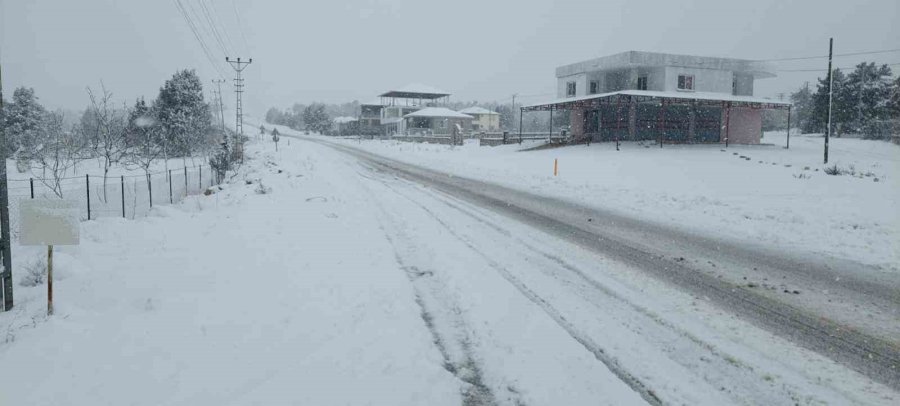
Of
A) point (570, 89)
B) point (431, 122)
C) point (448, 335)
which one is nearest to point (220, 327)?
point (448, 335)

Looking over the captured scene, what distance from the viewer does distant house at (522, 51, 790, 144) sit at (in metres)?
39.6

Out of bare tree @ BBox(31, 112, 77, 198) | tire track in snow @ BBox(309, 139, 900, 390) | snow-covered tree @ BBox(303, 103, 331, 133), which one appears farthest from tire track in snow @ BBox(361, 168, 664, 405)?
snow-covered tree @ BBox(303, 103, 331, 133)

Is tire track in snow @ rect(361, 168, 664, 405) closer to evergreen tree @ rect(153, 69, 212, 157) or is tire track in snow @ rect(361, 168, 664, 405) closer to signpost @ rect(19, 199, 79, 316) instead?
signpost @ rect(19, 199, 79, 316)

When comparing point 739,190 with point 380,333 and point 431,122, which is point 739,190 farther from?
point 431,122

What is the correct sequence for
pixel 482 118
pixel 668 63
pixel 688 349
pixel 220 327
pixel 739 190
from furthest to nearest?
pixel 482 118
pixel 668 63
pixel 739 190
pixel 220 327
pixel 688 349

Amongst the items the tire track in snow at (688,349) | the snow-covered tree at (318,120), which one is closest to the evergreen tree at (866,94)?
the tire track in snow at (688,349)

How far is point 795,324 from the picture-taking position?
5254 millimetres

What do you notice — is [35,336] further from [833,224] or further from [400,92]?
[400,92]

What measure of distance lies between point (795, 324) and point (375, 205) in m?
10.3

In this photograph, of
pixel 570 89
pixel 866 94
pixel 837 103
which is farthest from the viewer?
pixel 837 103

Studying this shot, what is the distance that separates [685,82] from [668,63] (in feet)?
8.00

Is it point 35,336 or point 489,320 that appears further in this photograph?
point 489,320

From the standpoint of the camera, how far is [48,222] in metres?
5.41

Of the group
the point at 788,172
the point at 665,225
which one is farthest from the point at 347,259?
the point at 788,172
